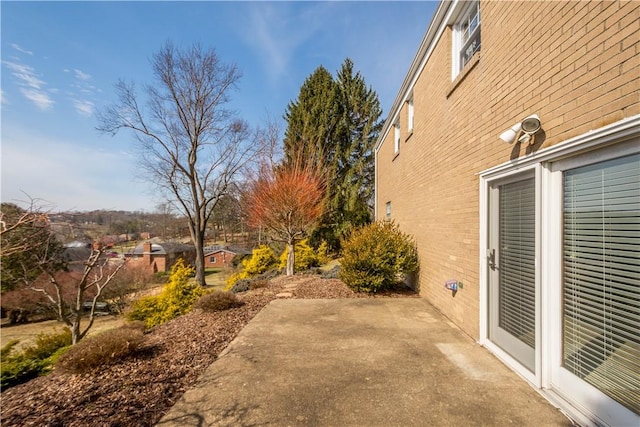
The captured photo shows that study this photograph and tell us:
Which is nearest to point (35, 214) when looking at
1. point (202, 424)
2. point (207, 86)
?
point (202, 424)

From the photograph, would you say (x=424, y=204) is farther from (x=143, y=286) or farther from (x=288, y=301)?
(x=143, y=286)

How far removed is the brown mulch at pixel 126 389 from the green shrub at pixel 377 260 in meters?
3.43

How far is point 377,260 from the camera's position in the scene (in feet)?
23.1

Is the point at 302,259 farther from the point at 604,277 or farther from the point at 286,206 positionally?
the point at 604,277

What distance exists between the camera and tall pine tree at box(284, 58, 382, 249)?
19.3 m

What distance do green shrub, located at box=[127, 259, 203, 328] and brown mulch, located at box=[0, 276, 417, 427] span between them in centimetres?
436

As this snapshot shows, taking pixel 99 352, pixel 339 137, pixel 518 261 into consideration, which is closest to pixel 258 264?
pixel 339 137

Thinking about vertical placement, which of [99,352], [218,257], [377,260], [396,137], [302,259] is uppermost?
[396,137]

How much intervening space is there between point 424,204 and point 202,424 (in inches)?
226

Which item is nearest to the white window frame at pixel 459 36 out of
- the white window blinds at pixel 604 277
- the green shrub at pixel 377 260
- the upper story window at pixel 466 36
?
the upper story window at pixel 466 36

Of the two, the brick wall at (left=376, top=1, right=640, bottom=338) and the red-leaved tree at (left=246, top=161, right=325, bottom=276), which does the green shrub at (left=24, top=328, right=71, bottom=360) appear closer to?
the red-leaved tree at (left=246, top=161, right=325, bottom=276)

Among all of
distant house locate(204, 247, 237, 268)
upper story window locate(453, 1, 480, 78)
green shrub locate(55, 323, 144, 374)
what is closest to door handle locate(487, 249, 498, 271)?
upper story window locate(453, 1, 480, 78)

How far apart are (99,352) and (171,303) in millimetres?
5845

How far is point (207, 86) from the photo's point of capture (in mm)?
18672
